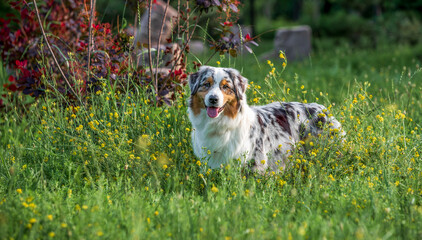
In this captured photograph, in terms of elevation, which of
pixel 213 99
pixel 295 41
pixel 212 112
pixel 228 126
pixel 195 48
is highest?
pixel 213 99

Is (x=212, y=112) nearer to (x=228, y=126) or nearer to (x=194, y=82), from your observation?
(x=228, y=126)

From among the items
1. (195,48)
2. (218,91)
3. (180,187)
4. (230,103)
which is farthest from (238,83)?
(195,48)

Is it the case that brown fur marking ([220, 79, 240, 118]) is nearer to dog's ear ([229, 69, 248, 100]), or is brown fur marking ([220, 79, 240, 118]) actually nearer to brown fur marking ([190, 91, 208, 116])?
dog's ear ([229, 69, 248, 100])

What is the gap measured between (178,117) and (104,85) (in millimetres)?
885

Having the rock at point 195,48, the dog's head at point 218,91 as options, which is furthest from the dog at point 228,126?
the rock at point 195,48

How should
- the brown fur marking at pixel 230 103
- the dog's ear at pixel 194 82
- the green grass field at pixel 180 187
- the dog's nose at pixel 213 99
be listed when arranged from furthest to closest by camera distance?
the dog's ear at pixel 194 82 → the brown fur marking at pixel 230 103 → the dog's nose at pixel 213 99 → the green grass field at pixel 180 187

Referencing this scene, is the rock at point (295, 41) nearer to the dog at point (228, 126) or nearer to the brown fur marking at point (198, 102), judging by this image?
the dog at point (228, 126)

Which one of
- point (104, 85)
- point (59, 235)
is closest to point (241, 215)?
point (59, 235)

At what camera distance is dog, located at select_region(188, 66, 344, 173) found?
13.4ft

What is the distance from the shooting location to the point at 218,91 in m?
3.95

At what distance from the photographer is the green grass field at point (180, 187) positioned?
2943 millimetres

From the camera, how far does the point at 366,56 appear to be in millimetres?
13586

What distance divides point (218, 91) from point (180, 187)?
0.91 metres

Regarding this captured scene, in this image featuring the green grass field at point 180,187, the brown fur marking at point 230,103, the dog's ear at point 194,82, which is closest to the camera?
the green grass field at point 180,187
